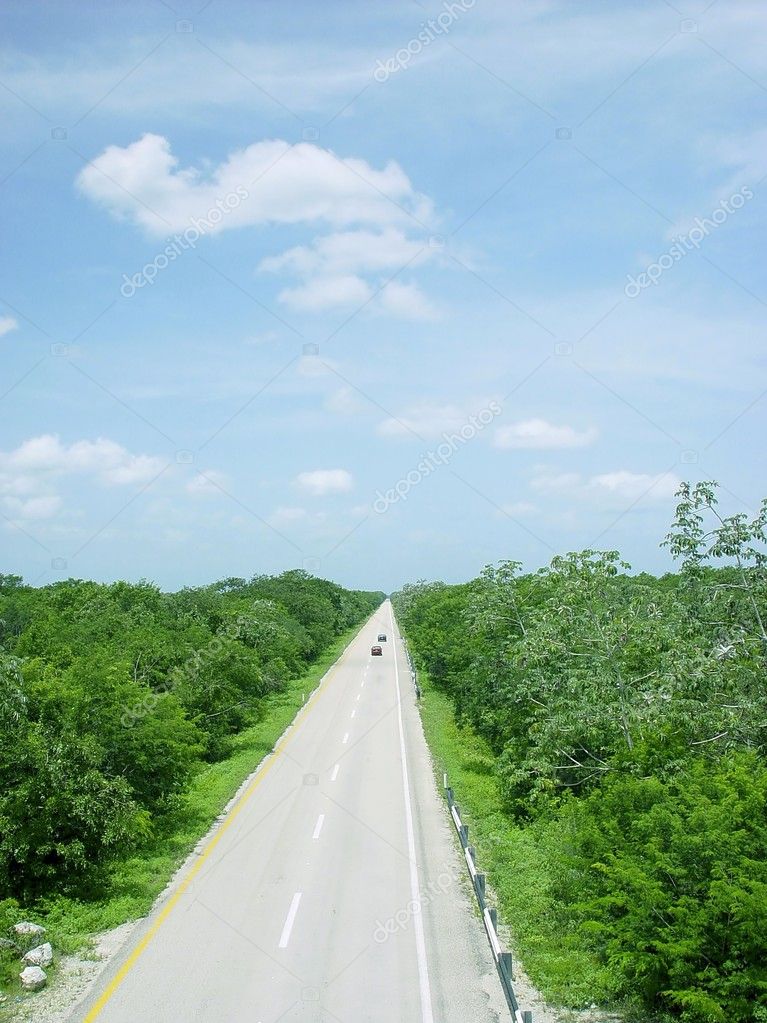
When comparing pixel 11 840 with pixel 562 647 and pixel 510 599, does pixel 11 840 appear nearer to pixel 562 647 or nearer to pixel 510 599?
pixel 562 647

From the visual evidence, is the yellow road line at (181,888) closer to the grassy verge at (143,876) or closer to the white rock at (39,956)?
the grassy verge at (143,876)

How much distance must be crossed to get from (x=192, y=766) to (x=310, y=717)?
17690 millimetres

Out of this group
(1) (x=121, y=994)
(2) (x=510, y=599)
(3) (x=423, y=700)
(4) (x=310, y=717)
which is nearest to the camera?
(1) (x=121, y=994)

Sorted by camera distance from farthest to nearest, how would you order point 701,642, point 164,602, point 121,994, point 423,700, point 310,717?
1. point 164,602
2. point 423,700
3. point 310,717
4. point 701,642
5. point 121,994

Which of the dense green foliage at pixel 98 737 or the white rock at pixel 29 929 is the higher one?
the dense green foliage at pixel 98 737

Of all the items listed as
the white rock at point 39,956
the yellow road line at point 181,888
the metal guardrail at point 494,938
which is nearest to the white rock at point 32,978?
the white rock at point 39,956

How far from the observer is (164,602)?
59.3 meters

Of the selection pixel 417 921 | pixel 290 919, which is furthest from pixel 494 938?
pixel 290 919

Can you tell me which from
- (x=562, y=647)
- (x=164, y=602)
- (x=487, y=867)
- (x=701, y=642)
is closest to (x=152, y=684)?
(x=487, y=867)

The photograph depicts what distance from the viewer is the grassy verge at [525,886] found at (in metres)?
11.9

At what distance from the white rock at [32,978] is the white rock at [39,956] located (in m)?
0.32

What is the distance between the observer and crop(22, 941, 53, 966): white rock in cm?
1251

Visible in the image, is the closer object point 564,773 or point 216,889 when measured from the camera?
point 216,889

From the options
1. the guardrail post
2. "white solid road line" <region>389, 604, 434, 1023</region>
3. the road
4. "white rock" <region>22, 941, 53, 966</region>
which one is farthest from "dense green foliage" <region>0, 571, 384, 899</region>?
the guardrail post
